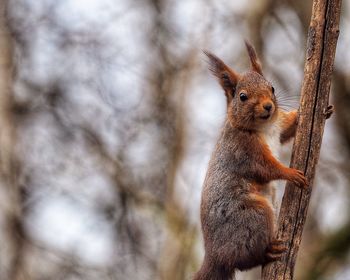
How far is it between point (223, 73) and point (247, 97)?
0.26 m

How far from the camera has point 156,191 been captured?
10500mm

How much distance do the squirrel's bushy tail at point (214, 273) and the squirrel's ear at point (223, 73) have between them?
1167 millimetres

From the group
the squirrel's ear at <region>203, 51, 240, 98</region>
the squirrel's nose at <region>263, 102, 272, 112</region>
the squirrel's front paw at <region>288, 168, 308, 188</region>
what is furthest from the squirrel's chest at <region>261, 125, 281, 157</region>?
the squirrel's front paw at <region>288, 168, 308, 188</region>

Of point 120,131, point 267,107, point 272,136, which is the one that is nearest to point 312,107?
point 267,107

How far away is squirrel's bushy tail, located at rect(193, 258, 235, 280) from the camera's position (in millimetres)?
5047

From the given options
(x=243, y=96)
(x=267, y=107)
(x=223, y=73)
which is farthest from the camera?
(x=223, y=73)

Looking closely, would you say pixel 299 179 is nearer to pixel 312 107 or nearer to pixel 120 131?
pixel 312 107

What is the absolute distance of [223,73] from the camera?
17.3 feet

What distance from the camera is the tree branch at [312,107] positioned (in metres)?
4.67

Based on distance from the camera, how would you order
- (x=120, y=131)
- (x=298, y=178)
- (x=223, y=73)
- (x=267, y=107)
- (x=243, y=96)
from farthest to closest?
1. (x=120, y=131)
2. (x=223, y=73)
3. (x=243, y=96)
4. (x=267, y=107)
5. (x=298, y=178)

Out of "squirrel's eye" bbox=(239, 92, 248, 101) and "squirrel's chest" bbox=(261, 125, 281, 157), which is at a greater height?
"squirrel's eye" bbox=(239, 92, 248, 101)

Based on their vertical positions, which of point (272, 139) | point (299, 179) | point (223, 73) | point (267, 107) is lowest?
point (299, 179)

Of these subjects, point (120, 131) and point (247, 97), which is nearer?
point (247, 97)

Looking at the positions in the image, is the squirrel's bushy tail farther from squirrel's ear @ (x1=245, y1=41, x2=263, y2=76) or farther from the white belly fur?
squirrel's ear @ (x1=245, y1=41, x2=263, y2=76)
